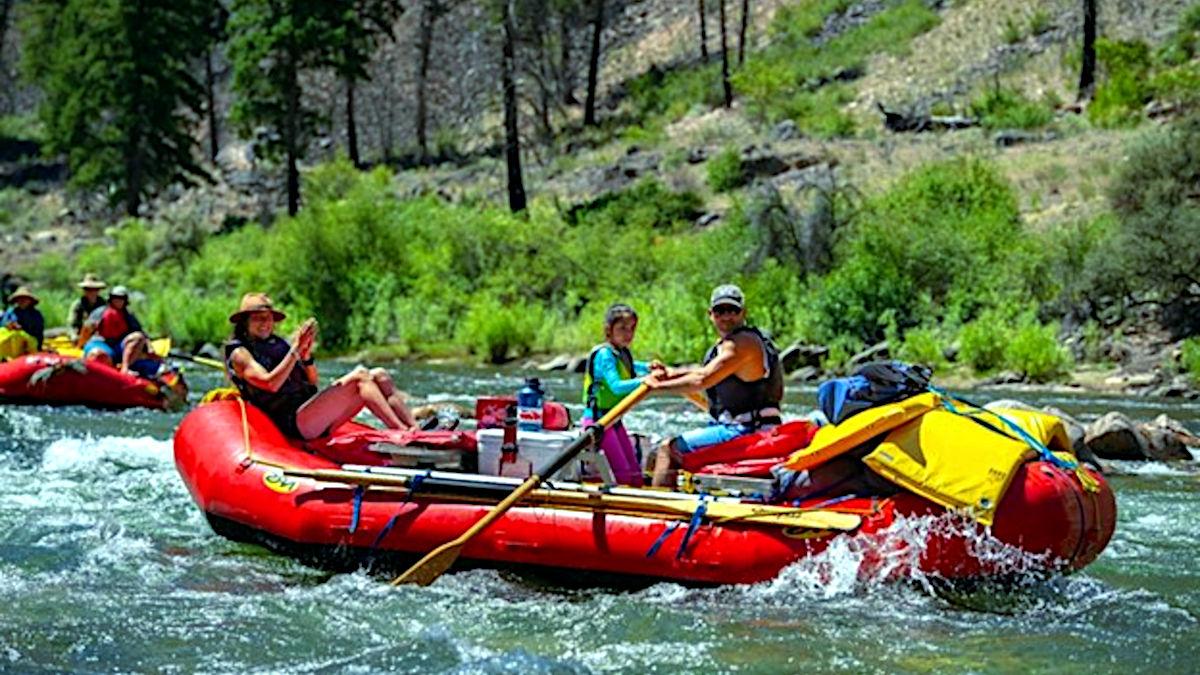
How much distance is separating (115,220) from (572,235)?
69.0ft

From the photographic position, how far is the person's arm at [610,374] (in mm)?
8102

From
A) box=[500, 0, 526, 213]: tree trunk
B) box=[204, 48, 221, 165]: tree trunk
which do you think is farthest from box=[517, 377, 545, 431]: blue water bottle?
box=[204, 48, 221, 165]: tree trunk

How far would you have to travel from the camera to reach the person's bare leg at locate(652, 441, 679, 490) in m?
8.02

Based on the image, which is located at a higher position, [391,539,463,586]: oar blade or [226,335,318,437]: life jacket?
[226,335,318,437]: life jacket

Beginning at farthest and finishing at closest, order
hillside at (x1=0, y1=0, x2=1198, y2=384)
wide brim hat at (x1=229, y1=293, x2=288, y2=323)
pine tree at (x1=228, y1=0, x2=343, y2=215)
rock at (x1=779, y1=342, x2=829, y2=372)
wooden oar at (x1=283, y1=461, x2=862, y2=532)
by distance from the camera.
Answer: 1. pine tree at (x1=228, y1=0, x2=343, y2=215)
2. hillside at (x1=0, y1=0, x2=1198, y2=384)
3. rock at (x1=779, y1=342, x2=829, y2=372)
4. wide brim hat at (x1=229, y1=293, x2=288, y2=323)
5. wooden oar at (x1=283, y1=461, x2=862, y2=532)

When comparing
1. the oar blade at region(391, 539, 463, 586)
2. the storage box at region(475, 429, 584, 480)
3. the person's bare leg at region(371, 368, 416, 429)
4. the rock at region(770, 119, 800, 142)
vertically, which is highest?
the rock at region(770, 119, 800, 142)

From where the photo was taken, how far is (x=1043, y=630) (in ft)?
21.6

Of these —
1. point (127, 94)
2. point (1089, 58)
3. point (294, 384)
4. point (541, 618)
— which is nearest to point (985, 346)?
point (294, 384)

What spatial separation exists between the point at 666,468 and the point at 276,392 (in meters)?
2.66

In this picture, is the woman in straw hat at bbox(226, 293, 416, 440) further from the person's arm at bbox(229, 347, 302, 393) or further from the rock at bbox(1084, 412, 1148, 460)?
the rock at bbox(1084, 412, 1148, 460)

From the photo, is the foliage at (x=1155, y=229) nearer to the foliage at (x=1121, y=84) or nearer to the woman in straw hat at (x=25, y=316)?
the foliage at (x=1121, y=84)

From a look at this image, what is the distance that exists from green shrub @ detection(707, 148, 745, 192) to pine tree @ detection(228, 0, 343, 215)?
1157 centimetres

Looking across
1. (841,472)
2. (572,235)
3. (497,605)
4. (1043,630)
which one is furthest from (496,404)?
(572,235)

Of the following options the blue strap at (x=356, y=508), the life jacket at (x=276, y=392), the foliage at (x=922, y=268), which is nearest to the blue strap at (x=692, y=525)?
the blue strap at (x=356, y=508)
